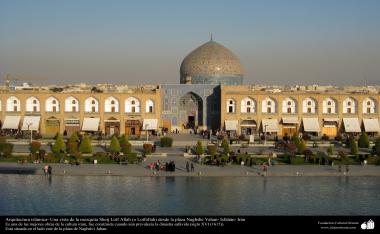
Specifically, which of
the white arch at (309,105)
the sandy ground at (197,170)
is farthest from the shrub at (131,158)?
the white arch at (309,105)

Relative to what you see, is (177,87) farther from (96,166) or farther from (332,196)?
(332,196)

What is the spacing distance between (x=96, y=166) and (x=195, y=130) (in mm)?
16007

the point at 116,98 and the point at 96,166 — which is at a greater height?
the point at 116,98

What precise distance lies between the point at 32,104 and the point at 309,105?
16.1 m

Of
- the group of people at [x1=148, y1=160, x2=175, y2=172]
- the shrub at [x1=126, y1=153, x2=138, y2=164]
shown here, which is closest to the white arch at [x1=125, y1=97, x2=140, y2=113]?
the shrub at [x1=126, y1=153, x2=138, y2=164]

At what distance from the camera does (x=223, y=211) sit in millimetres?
20359

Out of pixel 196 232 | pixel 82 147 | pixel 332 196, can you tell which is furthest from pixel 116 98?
pixel 196 232

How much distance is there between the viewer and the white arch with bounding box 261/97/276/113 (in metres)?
43.0

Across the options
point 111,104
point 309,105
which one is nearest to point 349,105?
point 309,105

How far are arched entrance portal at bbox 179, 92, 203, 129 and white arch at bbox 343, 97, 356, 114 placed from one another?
8.52 metres

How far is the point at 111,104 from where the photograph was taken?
141 feet

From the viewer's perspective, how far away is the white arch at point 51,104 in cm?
4297

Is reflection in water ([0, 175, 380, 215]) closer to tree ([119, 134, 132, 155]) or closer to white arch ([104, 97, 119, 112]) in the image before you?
tree ([119, 134, 132, 155])

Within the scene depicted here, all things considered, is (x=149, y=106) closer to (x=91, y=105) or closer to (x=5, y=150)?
(x=91, y=105)
